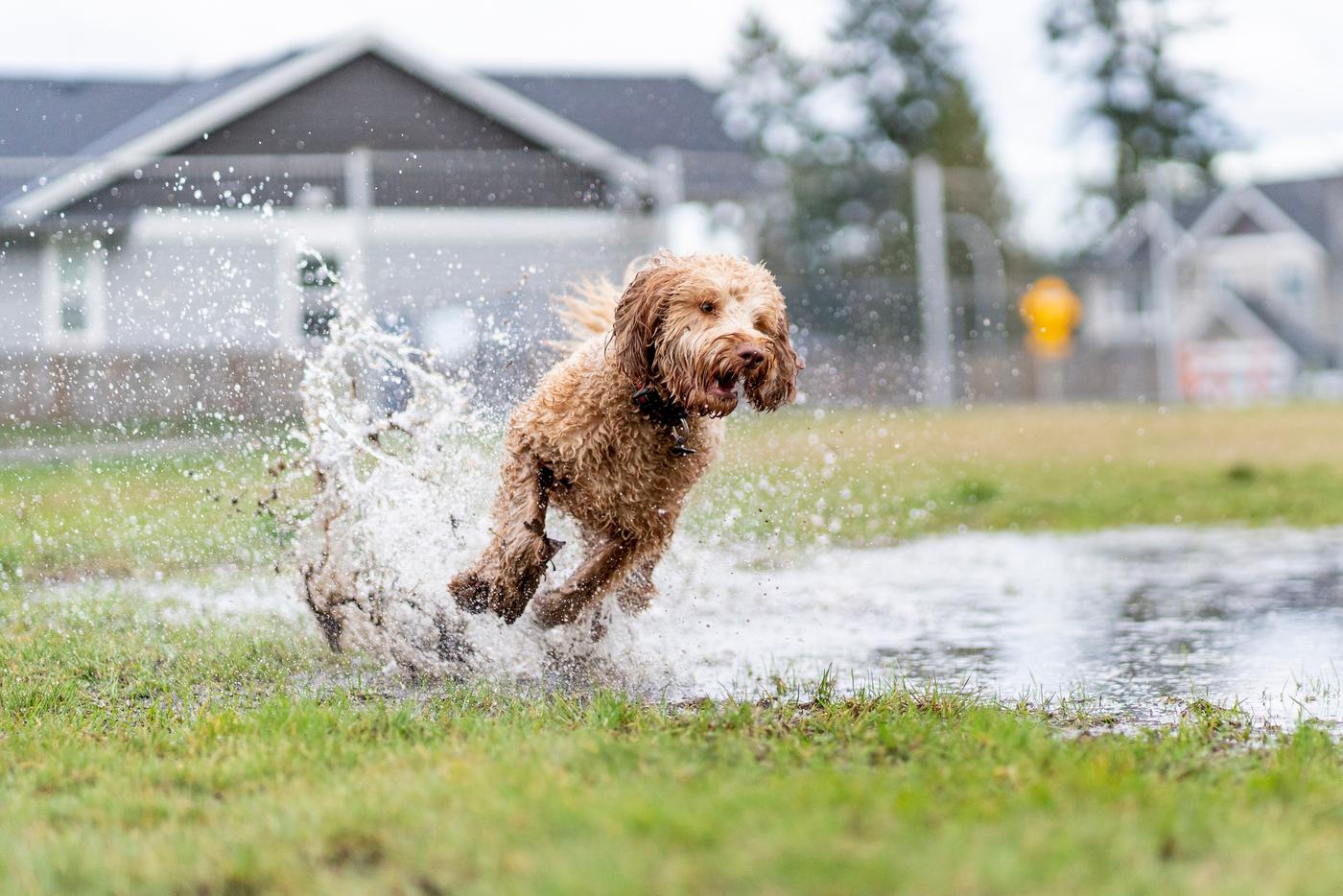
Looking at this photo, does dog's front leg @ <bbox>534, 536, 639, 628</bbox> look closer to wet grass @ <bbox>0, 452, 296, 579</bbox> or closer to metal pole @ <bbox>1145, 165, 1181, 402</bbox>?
wet grass @ <bbox>0, 452, 296, 579</bbox>

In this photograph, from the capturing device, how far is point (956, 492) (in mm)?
10992

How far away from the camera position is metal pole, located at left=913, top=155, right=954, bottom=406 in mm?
18297

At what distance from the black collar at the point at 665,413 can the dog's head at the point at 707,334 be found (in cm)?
5

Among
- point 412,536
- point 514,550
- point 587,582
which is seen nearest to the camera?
point 514,550

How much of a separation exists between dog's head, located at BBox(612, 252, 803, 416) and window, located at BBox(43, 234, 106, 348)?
820 cm

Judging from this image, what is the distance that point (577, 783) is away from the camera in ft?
10.6

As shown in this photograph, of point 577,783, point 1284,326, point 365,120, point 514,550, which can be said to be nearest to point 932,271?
point 365,120

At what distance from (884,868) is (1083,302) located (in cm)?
2469

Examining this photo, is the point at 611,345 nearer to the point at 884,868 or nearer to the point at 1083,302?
the point at 884,868

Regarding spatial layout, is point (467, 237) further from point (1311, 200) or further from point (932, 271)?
point (1311, 200)

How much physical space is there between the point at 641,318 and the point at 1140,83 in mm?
42641

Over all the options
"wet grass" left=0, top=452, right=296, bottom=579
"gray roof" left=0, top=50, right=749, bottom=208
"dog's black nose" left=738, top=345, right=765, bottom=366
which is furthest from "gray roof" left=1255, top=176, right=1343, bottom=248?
"dog's black nose" left=738, top=345, right=765, bottom=366

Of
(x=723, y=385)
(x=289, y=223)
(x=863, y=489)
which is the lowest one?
(x=863, y=489)

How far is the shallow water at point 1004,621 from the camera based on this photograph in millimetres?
4980
